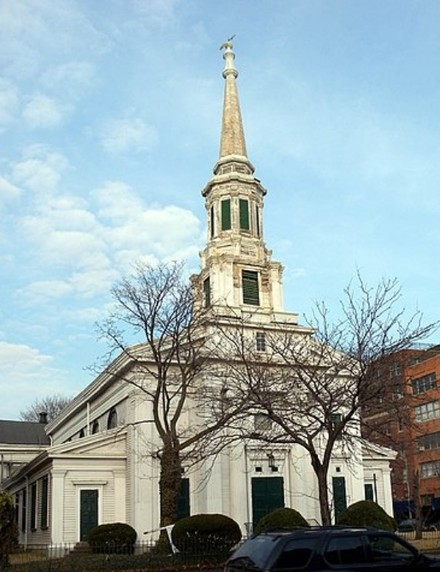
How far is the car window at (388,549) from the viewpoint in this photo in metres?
12.3

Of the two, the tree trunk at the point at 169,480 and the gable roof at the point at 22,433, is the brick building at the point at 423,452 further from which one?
the tree trunk at the point at 169,480

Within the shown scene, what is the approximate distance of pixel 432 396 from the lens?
6588 centimetres

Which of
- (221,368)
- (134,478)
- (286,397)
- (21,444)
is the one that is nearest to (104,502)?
(134,478)

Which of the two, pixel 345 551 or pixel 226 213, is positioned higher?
pixel 226 213

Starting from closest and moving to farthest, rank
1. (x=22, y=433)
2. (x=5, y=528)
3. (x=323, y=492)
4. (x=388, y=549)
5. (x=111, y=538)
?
(x=388, y=549), (x=5, y=528), (x=323, y=492), (x=111, y=538), (x=22, y=433)

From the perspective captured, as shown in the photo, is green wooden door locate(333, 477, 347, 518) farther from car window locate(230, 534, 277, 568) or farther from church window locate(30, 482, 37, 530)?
car window locate(230, 534, 277, 568)

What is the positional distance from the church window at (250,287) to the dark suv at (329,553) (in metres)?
31.5

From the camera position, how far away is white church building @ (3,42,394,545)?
36312mm

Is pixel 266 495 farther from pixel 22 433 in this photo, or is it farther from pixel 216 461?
pixel 22 433

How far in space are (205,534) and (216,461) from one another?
381 inches

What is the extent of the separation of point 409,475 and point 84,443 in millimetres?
39332

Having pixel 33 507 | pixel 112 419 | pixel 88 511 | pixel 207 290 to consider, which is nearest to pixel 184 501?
pixel 88 511

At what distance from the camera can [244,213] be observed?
45750 mm

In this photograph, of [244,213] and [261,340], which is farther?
[244,213]
